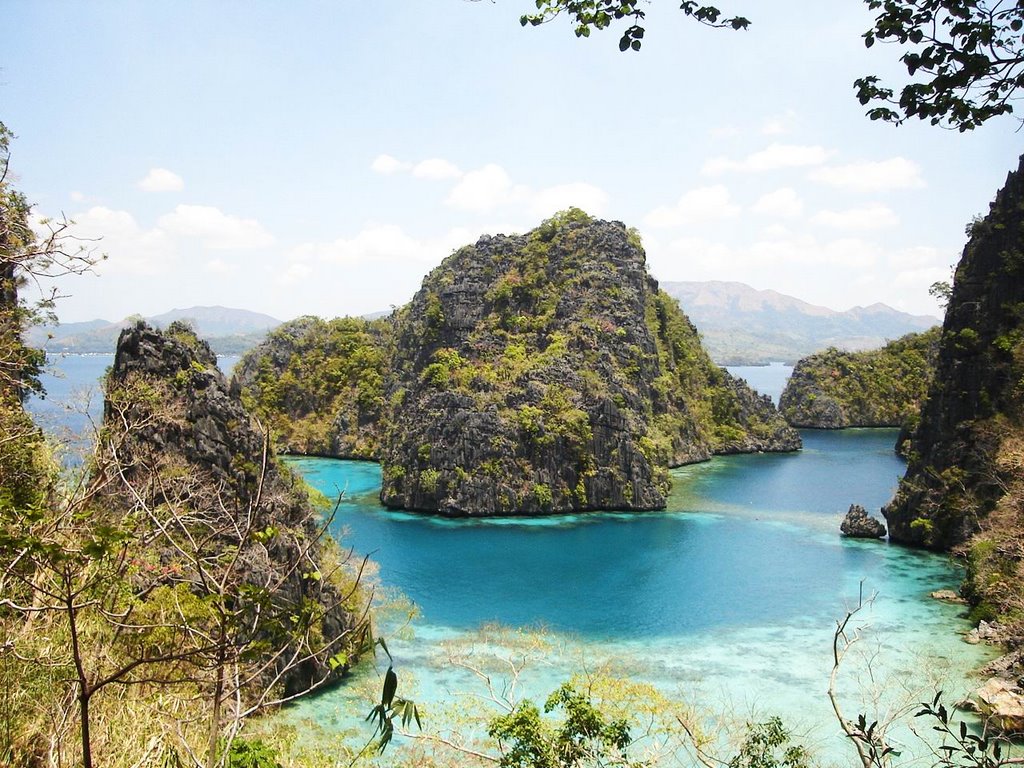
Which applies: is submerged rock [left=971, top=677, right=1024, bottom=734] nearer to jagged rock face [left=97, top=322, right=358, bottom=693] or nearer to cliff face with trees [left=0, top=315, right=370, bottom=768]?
cliff face with trees [left=0, top=315, right=370, bottom=768]

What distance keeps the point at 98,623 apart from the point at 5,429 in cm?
478

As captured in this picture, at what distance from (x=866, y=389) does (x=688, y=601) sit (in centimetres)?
7943

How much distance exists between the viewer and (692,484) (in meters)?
61.5

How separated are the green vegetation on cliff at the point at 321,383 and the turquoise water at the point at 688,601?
64.4 ft

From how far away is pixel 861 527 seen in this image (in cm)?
4303

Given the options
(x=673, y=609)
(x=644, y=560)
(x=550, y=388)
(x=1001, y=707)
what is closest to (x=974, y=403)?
(x=644, y=560)

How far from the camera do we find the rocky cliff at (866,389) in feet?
326

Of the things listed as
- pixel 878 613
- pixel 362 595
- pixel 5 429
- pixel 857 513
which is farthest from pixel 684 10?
pixel 857 513

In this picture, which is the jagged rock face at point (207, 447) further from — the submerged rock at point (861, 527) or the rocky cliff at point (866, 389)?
the rocky cliff at point (866, 389)

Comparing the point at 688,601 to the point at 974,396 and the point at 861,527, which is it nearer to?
the point at 861,527

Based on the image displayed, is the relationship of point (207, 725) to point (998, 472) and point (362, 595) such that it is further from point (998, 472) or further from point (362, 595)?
point (998, 472)

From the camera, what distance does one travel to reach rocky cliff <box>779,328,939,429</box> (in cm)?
9944

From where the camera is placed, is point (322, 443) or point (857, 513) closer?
point (857, 513)

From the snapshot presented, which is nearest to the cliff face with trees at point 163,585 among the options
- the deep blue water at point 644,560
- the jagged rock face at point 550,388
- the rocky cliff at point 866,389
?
the deep blue water at point 644,560
